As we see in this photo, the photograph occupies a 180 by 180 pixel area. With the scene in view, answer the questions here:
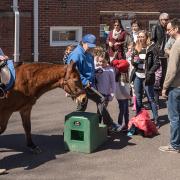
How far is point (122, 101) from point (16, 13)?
784 cm

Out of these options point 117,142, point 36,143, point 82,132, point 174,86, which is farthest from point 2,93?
point 174,86

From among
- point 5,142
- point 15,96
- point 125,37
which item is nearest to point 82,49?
point 15,96

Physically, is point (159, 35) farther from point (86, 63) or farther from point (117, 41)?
point (86, 63)

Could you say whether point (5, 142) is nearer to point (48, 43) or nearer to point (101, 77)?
point (101, 77)

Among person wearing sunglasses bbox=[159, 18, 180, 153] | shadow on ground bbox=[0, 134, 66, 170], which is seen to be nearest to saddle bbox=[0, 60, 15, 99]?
shadow on ground bbox=[0, 134, 66, 170]

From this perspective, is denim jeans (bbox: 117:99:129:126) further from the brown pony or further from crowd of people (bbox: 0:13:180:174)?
the brown pony

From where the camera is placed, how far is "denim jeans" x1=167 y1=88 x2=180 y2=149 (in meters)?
7.04

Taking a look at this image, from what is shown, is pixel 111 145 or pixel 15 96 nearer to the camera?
pixel 15 96

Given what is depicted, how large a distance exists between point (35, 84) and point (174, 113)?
84.9 inches

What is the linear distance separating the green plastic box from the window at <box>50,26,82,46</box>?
30.0 feet

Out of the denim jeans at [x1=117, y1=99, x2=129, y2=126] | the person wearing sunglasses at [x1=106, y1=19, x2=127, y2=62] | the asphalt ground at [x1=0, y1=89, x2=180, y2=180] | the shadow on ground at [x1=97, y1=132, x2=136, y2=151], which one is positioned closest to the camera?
the asphalt ground at [x1=0, y1=89, x2=180, y2=180]

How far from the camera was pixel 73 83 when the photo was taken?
269 inches

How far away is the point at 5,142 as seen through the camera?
793cm

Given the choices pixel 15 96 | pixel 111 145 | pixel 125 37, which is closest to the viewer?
pixel 15 96
